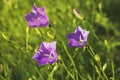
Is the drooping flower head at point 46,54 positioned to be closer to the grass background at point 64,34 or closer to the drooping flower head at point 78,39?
the drooping flower head at point 78,39

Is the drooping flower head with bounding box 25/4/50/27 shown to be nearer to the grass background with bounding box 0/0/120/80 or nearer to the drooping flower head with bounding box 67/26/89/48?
the drooping flower head with bounding box 67/26/89/48

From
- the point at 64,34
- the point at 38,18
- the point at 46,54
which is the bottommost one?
the point at 64,34

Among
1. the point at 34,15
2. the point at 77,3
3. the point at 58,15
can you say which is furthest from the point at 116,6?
the point at 34,15

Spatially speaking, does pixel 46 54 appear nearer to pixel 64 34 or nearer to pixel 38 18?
pixel 38 18

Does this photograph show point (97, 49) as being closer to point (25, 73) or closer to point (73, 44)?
point (25, 73)

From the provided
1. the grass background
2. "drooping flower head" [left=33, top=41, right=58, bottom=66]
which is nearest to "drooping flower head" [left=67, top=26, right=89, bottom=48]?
"drooping flower head" [left=33, top=41, right=58, bottom=66]

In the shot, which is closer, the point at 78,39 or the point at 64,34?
the point at 78,39

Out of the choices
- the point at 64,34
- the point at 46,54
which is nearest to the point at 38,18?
the point at 46,54
